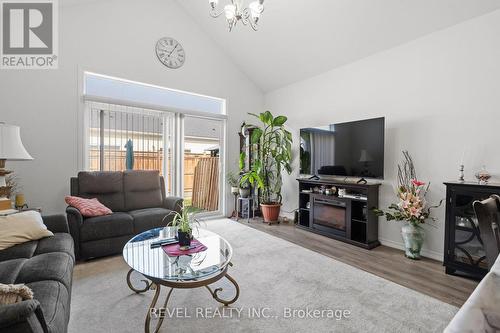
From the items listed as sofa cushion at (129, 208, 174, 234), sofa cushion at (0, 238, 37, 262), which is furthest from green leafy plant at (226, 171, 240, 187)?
sofa cushion at (0, 238, 37, 262)

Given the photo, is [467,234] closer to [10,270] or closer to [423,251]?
[423,251]

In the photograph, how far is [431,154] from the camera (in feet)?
9.45

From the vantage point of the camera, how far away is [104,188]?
10.5 ft

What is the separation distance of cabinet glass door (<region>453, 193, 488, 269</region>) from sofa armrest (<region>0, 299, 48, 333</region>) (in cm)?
320

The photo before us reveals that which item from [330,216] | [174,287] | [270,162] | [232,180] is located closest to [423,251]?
[330,216]

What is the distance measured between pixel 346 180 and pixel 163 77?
11.1 feet

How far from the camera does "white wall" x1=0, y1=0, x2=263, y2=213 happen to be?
3094mm

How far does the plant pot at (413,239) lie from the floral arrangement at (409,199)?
0.06m

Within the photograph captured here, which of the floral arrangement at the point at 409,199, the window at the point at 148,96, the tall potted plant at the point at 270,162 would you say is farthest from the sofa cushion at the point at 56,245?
the floral arrangement at the point at 409,199

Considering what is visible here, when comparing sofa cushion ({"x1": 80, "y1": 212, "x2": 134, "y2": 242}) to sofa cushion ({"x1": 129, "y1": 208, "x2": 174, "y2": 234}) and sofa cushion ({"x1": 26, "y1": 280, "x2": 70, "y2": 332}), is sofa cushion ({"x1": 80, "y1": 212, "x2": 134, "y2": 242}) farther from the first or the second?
sofa cushion ({"x1": 26, "y1": 280, "x2": 70, "y2": 332})

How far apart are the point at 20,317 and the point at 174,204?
2.51 meters

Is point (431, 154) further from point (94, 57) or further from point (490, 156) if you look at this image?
point (94, 57)

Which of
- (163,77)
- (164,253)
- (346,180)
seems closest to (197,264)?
(164,253)

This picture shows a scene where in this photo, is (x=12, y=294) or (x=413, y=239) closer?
(x=12, y=294)
